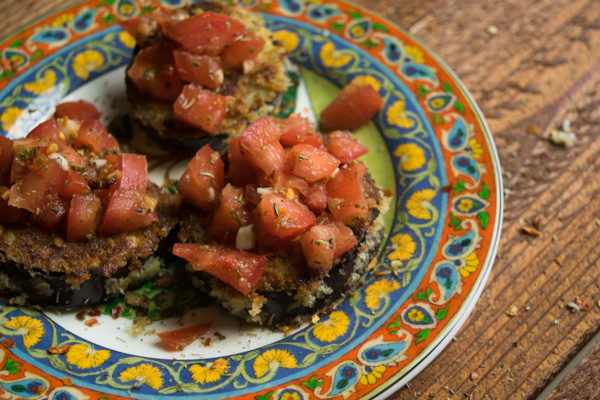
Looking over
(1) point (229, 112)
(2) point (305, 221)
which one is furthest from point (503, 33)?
(2) point (305, 221)

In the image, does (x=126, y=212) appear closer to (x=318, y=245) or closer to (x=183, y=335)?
(x=183, y=335)

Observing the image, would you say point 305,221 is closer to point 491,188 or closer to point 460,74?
point 491,188

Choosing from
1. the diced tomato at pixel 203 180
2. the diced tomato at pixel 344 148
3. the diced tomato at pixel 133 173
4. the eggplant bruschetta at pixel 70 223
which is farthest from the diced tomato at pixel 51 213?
the diced tomato at pixel 344 148

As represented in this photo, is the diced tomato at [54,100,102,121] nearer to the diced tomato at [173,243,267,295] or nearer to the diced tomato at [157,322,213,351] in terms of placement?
the diced tomato at [173,243,267,295]

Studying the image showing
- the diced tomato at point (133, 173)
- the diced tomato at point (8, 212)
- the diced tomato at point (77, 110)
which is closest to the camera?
the diced tomato at point (8, 212)

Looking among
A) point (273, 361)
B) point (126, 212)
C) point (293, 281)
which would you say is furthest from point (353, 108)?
point (273, 361)

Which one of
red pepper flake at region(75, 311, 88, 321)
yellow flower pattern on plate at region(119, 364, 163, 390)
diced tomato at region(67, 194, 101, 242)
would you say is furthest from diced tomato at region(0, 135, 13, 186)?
yellow flower pattern on plate at region(119, 364, 163, 390)

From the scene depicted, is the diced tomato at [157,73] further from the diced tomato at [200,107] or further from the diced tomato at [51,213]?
the diced tomato at [51,213]

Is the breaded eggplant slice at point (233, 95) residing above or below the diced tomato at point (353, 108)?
above
